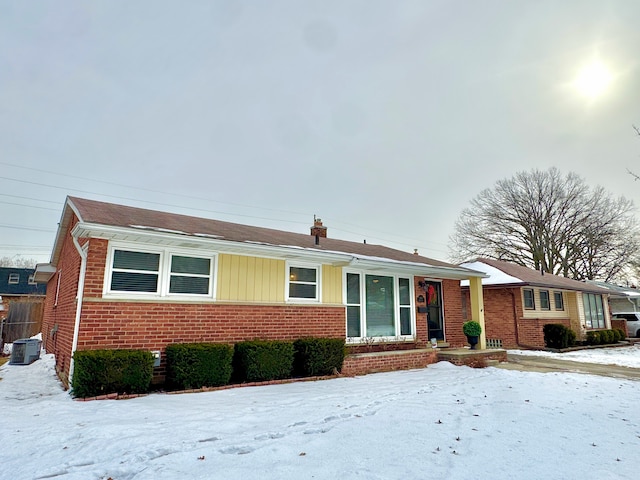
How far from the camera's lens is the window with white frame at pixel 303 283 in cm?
915

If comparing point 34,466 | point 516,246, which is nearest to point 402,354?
point 34,466

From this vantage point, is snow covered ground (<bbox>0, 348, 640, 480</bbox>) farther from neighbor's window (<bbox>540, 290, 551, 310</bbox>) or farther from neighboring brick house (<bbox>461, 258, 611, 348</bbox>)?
neighbor's window (<bbox>540, 290, 551, 310</bbox>)

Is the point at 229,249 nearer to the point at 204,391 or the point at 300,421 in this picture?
the point at 204,391

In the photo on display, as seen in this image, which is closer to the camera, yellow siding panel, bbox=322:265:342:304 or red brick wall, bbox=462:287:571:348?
yellow siding panel, bbox=322:265:342:304

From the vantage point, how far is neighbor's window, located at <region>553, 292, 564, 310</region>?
61.9 feet

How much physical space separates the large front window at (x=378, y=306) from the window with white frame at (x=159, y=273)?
13.1 feet

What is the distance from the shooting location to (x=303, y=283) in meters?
9.35

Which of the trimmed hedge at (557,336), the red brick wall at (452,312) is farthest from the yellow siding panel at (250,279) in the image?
the trimmed hedge at (557,336)

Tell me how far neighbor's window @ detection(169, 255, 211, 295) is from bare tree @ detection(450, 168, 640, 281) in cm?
2859

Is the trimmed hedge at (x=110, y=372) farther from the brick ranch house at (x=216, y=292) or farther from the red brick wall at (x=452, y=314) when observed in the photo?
the red brick wall at (x=452, y=314)

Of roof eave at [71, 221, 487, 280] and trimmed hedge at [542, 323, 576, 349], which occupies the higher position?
roof eave at [71, 221, 487, 280]

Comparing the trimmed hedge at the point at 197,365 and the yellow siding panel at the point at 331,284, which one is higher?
the yellow siding panel at the point at 331,284

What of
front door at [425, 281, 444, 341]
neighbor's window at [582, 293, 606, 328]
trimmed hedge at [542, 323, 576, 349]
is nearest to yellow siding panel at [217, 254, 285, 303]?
front door at [425, 281, 444, 341]

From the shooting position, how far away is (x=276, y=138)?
61.3 feet
